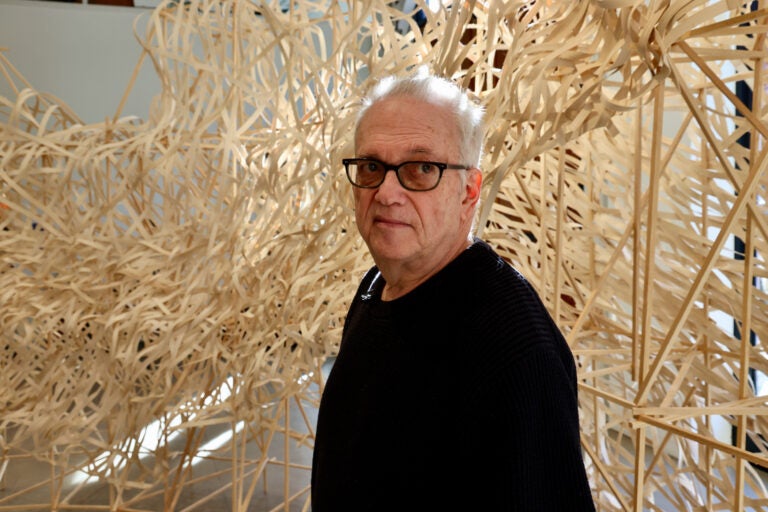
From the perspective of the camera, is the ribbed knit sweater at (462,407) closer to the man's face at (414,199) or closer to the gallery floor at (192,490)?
the man's face at (414,199)

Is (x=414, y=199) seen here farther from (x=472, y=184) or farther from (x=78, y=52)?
(x=78, y=52)

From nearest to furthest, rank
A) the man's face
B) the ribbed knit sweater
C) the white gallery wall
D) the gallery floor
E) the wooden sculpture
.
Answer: the ribbed knit sweater → the man's face → the wooden sculpture → the gallery floor → the white gallery wall

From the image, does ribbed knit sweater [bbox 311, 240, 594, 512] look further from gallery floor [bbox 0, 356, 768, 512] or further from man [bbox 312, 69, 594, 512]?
gallery floor [bbox 0, 356, 768, 512]

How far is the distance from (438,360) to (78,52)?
127 inches

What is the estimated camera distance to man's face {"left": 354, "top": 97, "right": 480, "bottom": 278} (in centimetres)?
65

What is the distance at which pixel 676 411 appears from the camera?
2.18ft

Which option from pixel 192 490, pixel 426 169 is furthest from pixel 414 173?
pixel 192 490

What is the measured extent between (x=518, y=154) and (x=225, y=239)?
552 mm

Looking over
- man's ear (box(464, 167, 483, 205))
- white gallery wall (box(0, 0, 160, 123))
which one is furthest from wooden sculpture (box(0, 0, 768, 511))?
white gallery wall (box(0, 0, 160, 123))

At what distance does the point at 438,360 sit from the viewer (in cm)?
60

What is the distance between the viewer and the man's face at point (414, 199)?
648 millimetres

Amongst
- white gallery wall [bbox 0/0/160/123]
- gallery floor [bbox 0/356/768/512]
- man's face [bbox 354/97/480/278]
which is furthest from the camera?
white gallery wall [bbox 0/0/160/123]

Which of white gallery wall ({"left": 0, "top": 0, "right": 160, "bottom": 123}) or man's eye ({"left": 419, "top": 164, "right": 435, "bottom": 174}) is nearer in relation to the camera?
man's eye ({"left": 419, "top": 164, "right": 435, "bottom": 174})

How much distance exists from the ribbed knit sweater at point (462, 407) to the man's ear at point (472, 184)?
0.05 m
